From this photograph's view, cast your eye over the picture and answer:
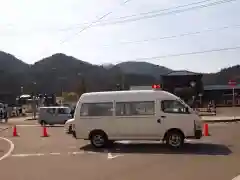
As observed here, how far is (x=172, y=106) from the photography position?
652 inches

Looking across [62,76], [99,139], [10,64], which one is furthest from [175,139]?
[10,64]

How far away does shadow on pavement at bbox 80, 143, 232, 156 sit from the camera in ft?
50.1

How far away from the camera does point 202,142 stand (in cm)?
1836

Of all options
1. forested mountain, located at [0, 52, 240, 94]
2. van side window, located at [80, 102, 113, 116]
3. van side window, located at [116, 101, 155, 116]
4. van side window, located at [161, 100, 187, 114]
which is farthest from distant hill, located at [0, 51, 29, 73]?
van side window, located at [161, 100, 187, 114]

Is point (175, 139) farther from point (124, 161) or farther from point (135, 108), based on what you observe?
point (124, 161)

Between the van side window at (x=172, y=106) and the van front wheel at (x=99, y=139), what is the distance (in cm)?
274

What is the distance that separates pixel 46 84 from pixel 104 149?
320 ft

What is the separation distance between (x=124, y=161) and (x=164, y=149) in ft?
10.6

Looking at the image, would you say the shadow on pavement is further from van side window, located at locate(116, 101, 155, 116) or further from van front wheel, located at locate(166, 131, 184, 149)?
van side window, located at locate(116, 101, 155, 116)

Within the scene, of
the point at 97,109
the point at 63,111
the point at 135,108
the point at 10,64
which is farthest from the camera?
the point at 10,64

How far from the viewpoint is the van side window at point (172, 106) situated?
53.9 ft

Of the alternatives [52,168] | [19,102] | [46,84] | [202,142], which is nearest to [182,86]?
[19,102]

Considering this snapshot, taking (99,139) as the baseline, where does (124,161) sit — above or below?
below

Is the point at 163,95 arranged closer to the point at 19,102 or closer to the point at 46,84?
the point at 19,102
